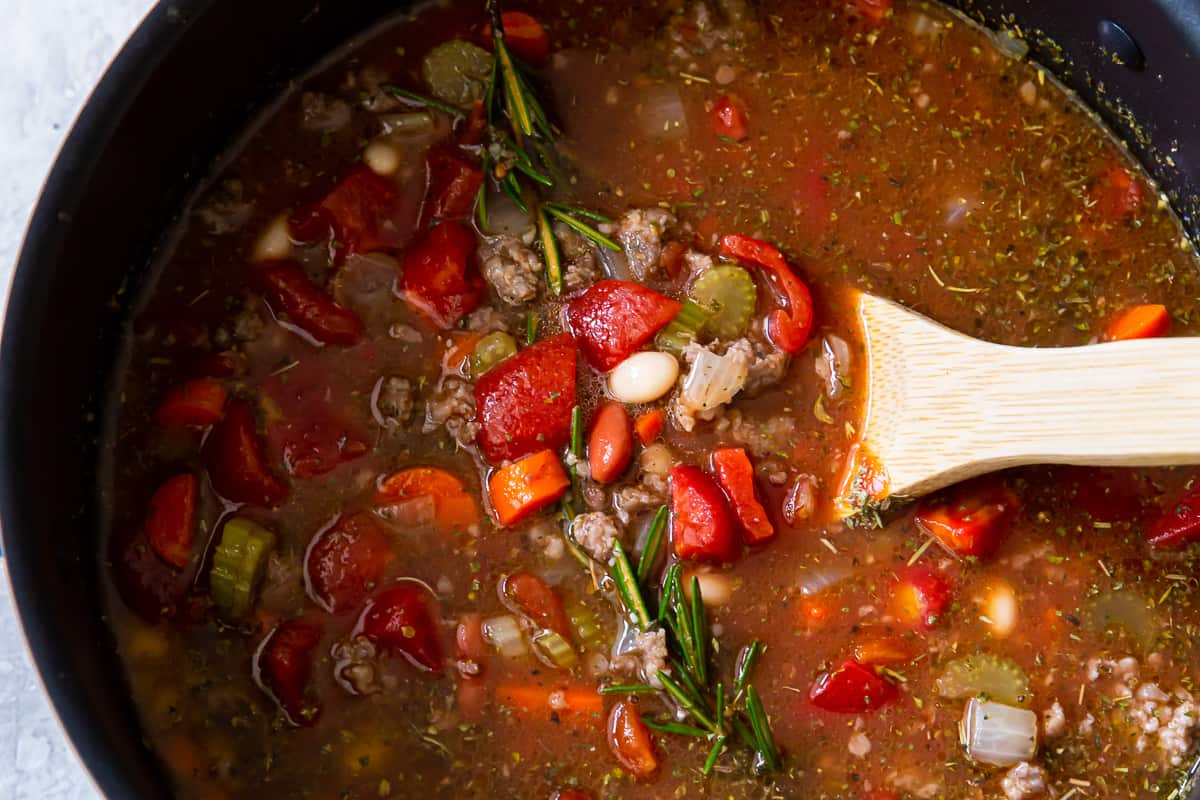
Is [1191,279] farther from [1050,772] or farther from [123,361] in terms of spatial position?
[123,361]

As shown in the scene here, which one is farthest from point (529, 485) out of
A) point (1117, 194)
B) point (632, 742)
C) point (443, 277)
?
point (1117, 194)

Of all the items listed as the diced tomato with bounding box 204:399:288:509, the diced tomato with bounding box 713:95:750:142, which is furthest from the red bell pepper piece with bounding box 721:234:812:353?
the diced tomato with bounding box 204:399:288:509

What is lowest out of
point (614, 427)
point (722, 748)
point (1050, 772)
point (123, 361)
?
point (1050, 772)

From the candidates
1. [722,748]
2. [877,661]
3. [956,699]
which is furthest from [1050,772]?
[722,748]

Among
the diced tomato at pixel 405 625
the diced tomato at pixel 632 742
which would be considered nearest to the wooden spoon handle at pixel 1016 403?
the diced tomato at pixel 632 742

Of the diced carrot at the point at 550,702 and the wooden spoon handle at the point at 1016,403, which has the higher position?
the wooden spoon handle at the point at 1016,403

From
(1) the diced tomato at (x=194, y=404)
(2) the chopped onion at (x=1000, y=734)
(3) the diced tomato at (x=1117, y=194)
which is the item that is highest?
(1) the diced tomato at (x=194, y=404)

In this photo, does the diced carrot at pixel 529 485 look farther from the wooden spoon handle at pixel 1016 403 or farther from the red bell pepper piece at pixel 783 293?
the wooden spoon handle at pixel 1016 403
